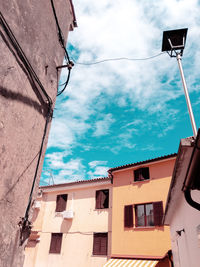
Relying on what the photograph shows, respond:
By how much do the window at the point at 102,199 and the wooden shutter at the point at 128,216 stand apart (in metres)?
2.27

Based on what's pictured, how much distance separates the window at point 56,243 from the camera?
1742 cm

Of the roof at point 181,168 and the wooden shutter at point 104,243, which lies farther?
the wooden shutter at point 104,243

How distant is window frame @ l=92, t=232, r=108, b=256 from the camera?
52.1ft

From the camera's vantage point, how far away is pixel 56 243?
1767 cm

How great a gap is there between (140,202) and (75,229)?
6.16 meters

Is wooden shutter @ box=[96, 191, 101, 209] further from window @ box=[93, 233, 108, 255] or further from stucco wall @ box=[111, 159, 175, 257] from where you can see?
window @ box=[93, 233, 108, 255]

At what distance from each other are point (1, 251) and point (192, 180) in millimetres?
3606

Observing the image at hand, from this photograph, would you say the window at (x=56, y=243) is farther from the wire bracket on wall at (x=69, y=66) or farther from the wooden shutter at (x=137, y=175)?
the wire bracket on wall at (x=69, y=66)

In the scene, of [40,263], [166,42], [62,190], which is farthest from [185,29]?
[40,263]

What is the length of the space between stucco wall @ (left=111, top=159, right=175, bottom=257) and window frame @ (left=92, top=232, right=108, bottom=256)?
40.4 inches

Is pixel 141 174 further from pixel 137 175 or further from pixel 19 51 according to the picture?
pixel 19 51

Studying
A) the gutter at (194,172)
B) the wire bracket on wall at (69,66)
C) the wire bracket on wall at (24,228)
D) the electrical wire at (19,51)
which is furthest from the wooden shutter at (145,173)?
the gutter at (194,172)

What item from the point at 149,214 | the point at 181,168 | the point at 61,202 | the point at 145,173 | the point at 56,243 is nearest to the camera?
the point at 181,168

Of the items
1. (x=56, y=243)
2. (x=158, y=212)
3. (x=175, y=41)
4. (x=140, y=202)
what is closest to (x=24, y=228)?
(x=175, y=41)
